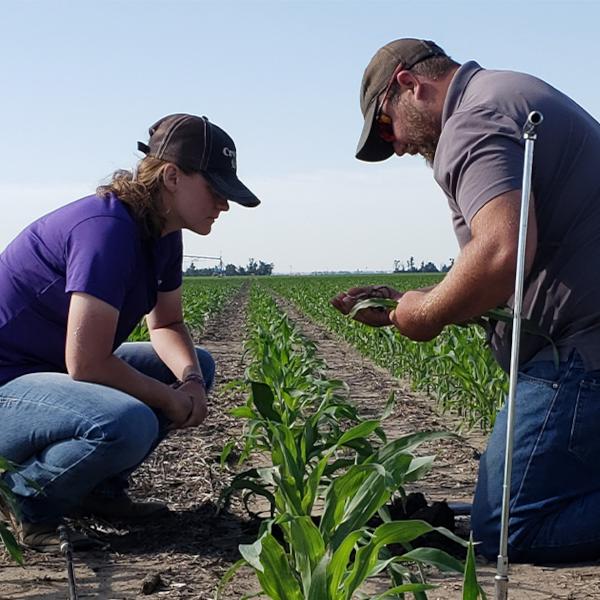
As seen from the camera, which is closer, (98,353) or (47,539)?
(98,353)

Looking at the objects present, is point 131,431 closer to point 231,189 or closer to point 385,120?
point 231,189

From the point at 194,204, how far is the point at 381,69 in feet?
2.73

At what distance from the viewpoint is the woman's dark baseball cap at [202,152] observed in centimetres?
350

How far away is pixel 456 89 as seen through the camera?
3107 mm

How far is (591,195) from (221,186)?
49.7 inches

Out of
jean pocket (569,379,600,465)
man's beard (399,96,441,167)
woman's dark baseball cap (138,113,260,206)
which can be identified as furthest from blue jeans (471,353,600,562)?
woman's dark baseball cap (138,113,260,206)

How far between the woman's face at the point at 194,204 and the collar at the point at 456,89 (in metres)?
0.89

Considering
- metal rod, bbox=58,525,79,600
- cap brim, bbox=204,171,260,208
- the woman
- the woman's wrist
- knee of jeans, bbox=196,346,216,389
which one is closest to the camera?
metal rod, bbox=58,525,79,600

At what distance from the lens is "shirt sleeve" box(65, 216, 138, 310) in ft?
10.7

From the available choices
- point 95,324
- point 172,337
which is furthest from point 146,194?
point 172,337

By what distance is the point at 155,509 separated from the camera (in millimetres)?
3779

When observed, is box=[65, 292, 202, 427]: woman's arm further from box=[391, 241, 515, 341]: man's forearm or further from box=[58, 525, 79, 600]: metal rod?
box=[391, 241, 515, 341]: man's forearm

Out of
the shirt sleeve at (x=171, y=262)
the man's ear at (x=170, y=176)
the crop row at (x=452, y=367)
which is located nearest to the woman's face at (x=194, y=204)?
the man's ear at (x=170, y=176)

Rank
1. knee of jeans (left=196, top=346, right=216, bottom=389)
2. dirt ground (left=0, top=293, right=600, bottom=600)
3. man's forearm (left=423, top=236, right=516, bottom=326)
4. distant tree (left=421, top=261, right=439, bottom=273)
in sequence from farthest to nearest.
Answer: distant tree (left=421, top=261, right=439, bottom=273)
knee of jeans (left=196, top=346, right=216, bottom=389)
dirt ground (left=0, top=293, right=600, bottom=600)
man's forearm (left=423, top=236, right=516, bottom=326)
